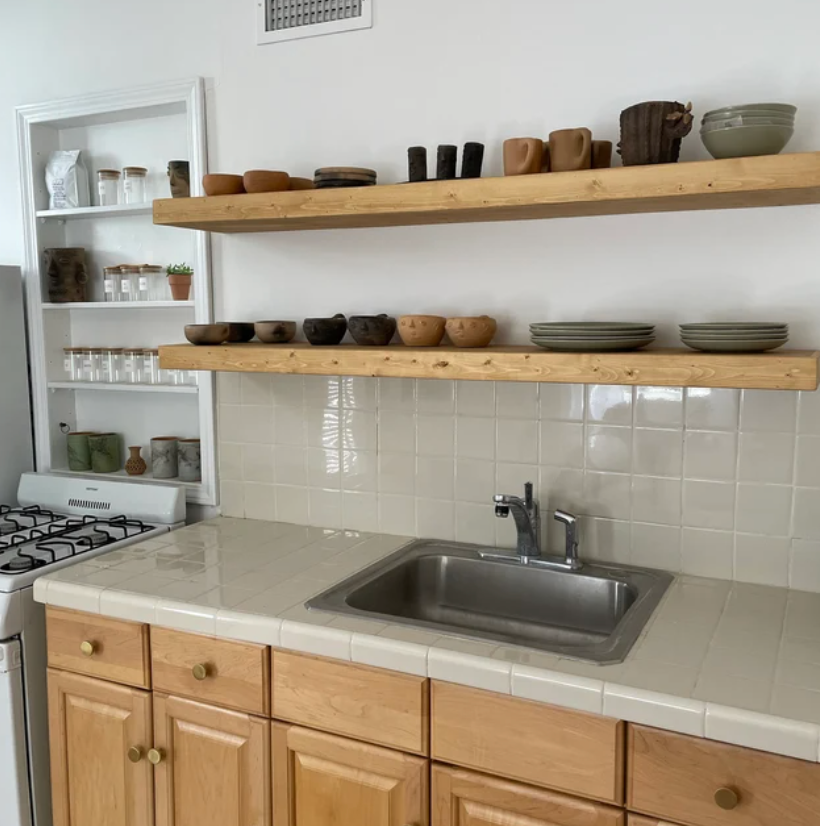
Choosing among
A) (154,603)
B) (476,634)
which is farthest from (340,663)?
(154,603)

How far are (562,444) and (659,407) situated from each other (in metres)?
0.26

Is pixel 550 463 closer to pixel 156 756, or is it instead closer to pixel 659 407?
pixel 659 407

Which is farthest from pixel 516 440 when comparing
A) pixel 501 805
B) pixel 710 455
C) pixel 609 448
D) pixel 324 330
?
pixel 501 805

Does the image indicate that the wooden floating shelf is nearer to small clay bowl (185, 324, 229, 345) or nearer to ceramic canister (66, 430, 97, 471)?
small clay bowl (185, 324, 229, 345)

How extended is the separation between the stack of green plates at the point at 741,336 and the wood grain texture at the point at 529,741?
78 cm

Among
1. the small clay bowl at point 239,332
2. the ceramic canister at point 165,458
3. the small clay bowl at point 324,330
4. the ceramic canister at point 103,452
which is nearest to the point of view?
the small clay bowl at point 324,330

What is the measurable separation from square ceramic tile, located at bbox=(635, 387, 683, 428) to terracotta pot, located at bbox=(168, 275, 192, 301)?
1.42 meters

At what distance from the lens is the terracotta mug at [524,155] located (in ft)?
6.27

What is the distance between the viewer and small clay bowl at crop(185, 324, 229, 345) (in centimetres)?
231

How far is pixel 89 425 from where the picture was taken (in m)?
3.00

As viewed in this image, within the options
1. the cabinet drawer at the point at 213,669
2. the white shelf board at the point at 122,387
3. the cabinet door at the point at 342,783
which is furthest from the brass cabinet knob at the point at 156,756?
the white shelf board at the point at 122,387

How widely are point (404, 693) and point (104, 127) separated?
2160mm

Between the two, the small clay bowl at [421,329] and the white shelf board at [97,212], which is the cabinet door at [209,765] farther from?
the white shelf board at [97,212]

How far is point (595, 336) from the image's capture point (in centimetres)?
184
